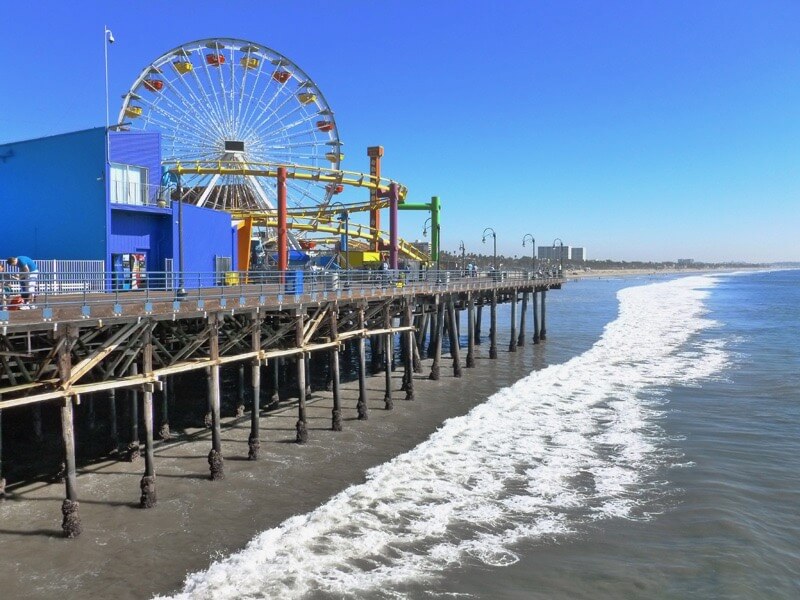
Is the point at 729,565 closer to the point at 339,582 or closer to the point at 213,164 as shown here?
the point at 339,582

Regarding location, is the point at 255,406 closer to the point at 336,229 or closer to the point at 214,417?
the point at 214,417

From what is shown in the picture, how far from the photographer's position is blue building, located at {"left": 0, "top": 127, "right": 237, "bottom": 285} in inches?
822

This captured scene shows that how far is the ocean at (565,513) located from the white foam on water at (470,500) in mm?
40

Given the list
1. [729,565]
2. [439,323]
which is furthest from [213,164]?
[729,565]

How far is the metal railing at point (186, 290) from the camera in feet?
40.6

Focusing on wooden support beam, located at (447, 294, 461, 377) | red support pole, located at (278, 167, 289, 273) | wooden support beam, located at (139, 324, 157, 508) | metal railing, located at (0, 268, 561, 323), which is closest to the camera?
metal railing, located at (0, 268, 561, 323)

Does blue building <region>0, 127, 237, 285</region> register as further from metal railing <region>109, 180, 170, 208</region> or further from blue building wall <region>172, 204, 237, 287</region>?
blue building wall <region>172, 204, 237, 287</region>

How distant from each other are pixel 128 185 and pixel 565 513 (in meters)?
17.3

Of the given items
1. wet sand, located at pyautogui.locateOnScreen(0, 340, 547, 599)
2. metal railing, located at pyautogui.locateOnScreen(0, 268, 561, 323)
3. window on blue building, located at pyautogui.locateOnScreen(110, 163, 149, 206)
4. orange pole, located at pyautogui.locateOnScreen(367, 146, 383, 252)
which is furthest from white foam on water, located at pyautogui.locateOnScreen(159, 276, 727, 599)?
orange pole, located at pyautogui.locateOnScreen(367, 146, 383, 252)

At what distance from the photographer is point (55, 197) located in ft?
69.8

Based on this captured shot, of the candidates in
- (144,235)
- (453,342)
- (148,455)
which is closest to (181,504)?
(148,455)

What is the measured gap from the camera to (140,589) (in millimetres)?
9688

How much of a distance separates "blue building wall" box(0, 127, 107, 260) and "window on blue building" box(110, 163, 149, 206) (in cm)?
86

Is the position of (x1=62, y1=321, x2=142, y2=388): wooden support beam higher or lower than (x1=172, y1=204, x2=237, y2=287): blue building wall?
lower
